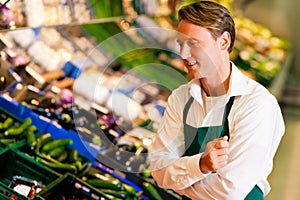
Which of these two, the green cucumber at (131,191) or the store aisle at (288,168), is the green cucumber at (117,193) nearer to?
the green cucumber at (131,191)

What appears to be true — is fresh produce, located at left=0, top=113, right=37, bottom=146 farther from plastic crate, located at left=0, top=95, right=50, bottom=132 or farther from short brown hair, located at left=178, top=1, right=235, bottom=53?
short brown hair, located at left=178, top=1, right=235, bottom=53

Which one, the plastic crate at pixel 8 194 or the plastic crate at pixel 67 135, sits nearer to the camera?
the plastic crate at pixel 8 194

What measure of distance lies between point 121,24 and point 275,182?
7.23 ft

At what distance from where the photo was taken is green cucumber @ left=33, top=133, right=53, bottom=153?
3.14 metres

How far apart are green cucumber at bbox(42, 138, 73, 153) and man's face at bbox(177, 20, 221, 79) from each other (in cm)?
167

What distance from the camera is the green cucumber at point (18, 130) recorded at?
3.12 metres

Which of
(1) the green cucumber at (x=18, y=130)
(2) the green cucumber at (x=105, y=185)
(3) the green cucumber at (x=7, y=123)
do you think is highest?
(3) the green cucumber at (x=7, y=123)

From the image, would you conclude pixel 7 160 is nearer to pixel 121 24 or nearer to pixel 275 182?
pixel 121 24

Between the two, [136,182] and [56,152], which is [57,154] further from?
[136,182]

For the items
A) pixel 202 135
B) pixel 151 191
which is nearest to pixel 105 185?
pixel 151 191

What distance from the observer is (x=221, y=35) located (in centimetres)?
170

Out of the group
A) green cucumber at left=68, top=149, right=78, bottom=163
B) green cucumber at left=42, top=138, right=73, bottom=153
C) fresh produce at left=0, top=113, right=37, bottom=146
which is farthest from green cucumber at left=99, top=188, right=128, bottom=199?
fresh produce at left=0, top=113, right=37, bottom=146

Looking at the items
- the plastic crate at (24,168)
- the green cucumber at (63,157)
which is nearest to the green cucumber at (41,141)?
the green cucumber at (63,157)

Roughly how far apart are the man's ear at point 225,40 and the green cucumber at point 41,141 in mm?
1672
